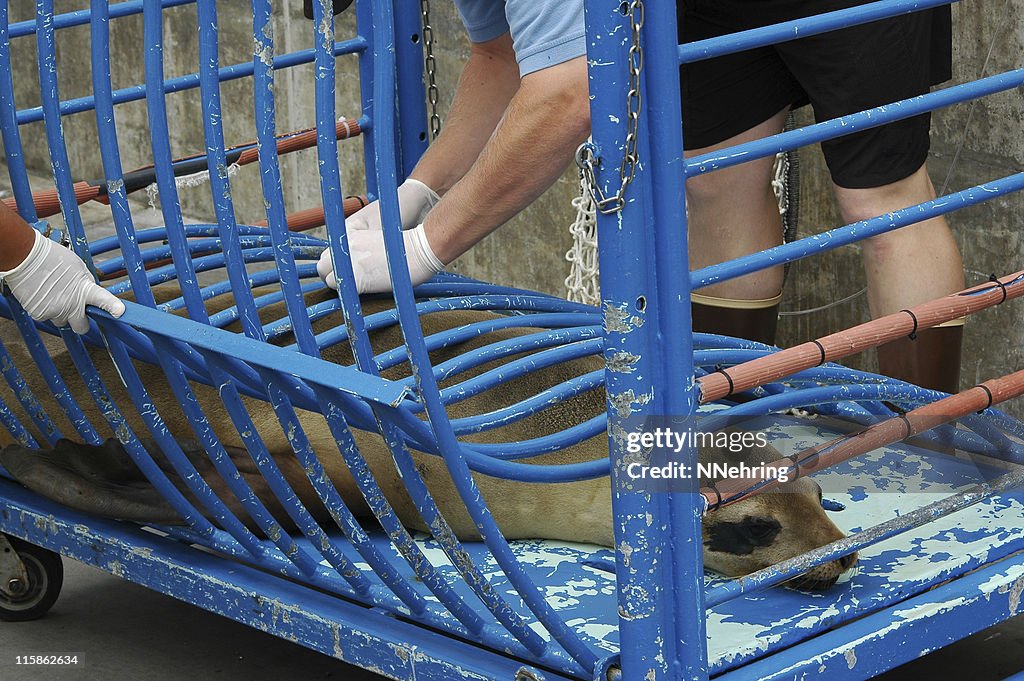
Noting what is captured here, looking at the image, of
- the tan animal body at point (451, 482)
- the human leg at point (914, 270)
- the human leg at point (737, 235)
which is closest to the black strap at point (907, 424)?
the tan animal body at point (451, 482)

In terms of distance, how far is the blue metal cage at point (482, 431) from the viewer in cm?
163

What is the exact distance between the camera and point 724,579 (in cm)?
226

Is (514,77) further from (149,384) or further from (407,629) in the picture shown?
(407,629)

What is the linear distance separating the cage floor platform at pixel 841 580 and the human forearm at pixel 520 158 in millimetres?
557

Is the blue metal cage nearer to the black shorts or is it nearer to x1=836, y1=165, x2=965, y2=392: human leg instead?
x1=836, y1=165, x2=965, y2=392: human leg

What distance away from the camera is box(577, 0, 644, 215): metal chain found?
1536 millimetres

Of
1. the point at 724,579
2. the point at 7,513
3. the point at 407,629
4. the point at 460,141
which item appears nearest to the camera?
the point at 407,629

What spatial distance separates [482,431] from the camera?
6.66ft

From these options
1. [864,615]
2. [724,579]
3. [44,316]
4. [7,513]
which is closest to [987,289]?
[864,615]

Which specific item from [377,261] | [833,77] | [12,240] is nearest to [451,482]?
[377,261]

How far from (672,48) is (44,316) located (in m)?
1.11

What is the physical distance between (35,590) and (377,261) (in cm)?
100

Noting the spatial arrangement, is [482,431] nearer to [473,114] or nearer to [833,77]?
[833,77]

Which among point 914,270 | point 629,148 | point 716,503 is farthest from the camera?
point 914,270
